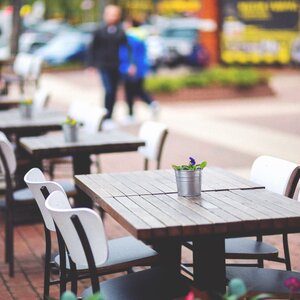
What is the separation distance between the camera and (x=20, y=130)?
29.4 feet

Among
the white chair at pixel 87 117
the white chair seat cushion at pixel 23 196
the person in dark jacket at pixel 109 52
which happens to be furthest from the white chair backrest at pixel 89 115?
the person in dark jacket at pixel 109 52

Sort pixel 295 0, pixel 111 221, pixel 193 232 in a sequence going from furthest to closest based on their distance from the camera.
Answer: pixel 295 0 → pixel 111 221 → pixel 193 232

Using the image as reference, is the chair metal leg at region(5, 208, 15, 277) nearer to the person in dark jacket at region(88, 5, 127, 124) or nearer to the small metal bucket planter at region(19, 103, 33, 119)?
the small metal bucket planter at region(19, 103, 33, 119)

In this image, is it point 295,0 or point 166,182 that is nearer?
point 166,182

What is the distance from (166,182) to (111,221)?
3208 millimetres

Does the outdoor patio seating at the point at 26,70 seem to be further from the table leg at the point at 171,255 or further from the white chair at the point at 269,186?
the table leg at the point at 171,255

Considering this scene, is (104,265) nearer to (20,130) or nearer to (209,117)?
(20,130)

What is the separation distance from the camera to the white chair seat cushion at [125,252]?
5.25m

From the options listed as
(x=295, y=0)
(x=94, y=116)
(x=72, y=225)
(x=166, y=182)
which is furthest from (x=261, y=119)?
(x=295, y=0)

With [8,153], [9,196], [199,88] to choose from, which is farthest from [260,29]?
[8,153]

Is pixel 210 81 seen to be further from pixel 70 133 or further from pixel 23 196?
pixel 23 196

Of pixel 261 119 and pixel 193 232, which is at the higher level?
pixel 193 232

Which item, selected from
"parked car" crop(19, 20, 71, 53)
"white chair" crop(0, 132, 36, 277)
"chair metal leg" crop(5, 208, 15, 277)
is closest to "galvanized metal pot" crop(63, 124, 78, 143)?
"white chair" crop(0, 132, 36, 277)

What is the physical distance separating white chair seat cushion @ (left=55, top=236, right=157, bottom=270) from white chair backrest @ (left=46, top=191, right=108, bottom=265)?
1.48 feet
